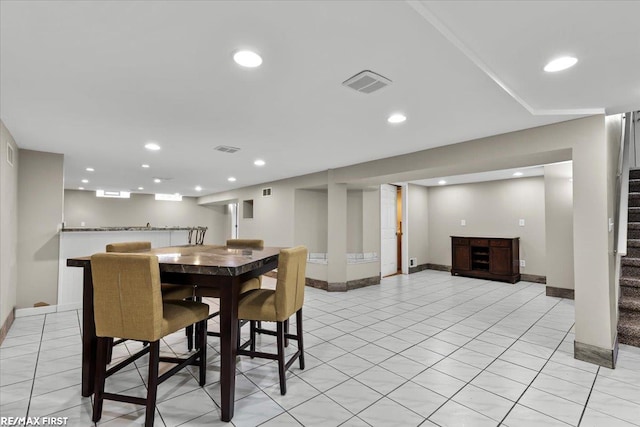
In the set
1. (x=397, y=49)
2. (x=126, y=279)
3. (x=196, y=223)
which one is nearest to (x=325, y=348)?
(x=126, y=279)

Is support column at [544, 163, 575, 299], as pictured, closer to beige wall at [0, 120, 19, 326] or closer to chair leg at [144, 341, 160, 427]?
chair leg at [144, 341, 160, 427]

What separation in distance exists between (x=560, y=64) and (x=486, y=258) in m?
5.55

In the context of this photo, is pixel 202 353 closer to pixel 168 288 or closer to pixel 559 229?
pixel 168 288

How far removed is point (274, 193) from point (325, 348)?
4.69 m

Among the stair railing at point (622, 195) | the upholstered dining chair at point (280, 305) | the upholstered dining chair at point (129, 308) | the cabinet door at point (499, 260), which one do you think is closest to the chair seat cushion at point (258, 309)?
the upholstered dining chair at point (280, 305)

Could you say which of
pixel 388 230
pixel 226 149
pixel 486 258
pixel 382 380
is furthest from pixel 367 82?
pixel 486 258

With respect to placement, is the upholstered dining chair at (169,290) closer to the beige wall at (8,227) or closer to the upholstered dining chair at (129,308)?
the upholstered dining chair at (129,308)

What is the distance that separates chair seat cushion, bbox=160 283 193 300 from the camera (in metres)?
2.64

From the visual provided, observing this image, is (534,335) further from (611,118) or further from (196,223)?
(196,223)

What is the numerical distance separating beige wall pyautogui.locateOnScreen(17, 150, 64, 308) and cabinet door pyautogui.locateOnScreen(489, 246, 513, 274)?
310 inches

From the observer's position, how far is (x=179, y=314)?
1.97 meters

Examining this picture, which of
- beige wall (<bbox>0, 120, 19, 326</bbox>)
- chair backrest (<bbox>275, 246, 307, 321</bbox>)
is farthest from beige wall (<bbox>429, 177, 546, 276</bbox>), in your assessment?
beige wall (<bbox>0, 120, 19, 326</bbox>)

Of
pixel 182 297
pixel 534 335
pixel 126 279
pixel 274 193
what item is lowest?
pixel 534 335

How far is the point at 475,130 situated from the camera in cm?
321
